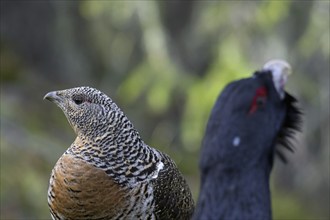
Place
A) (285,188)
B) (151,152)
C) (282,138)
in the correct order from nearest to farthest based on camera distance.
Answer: (282,138), (151,152), (285,188)

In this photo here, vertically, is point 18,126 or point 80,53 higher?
point 80,53

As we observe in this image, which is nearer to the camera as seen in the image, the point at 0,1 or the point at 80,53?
the point at 0,1

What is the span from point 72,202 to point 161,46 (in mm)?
5656

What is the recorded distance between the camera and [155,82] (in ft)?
32.3

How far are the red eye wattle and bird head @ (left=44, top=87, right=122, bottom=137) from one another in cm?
130

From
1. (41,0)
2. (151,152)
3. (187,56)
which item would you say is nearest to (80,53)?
(41,0)

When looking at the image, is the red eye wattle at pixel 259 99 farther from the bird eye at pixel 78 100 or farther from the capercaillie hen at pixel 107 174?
the bird eye at pixel 78 100

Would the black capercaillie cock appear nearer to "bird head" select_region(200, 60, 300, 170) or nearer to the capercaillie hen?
"bird head" select_region(200, 60, 300, 170)

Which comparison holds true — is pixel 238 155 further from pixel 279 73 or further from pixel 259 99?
pixel 279 73

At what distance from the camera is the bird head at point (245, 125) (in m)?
3.72

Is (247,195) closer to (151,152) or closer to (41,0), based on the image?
(151,152)

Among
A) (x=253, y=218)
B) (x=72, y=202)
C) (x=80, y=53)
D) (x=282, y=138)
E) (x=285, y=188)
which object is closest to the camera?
(x=253, y=218)

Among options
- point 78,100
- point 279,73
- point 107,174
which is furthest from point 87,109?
point 279,73

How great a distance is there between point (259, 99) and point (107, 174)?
1240mm
